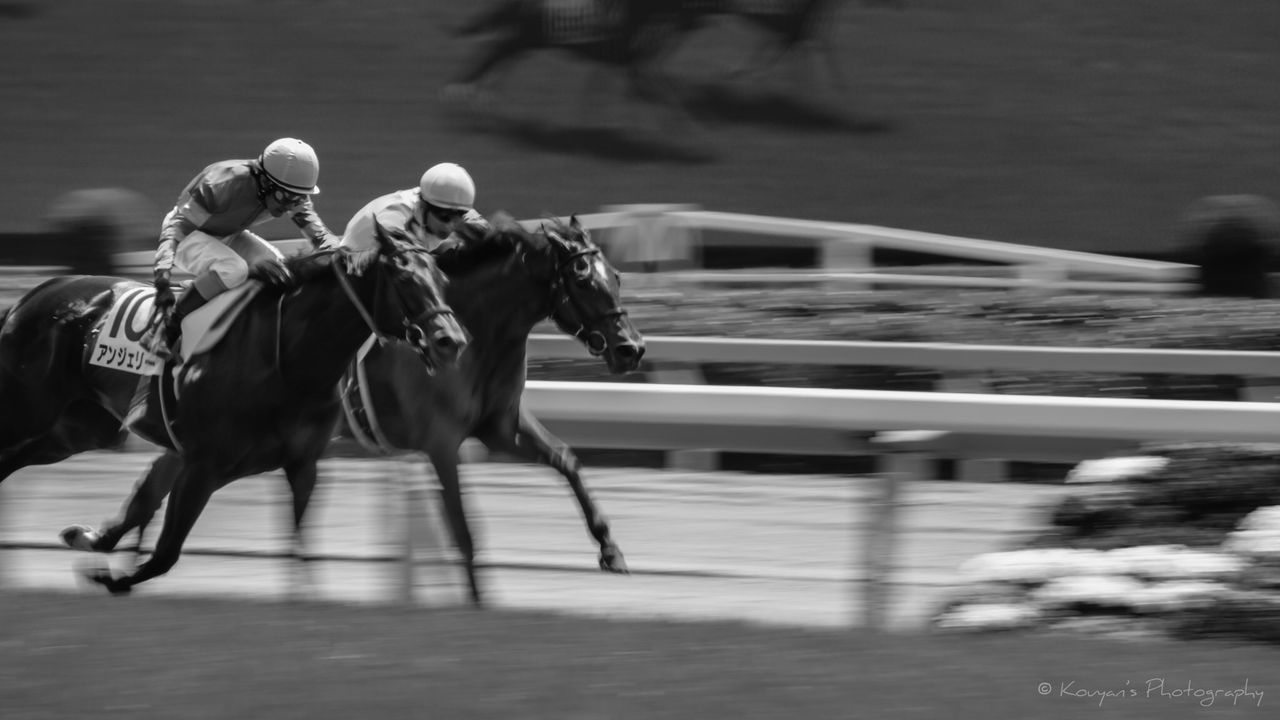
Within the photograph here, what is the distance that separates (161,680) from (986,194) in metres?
17.6

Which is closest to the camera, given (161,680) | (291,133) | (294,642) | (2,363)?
(161,680)

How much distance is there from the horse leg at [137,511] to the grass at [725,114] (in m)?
15.0

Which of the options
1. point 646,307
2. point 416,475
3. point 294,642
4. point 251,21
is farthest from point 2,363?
point 251,21

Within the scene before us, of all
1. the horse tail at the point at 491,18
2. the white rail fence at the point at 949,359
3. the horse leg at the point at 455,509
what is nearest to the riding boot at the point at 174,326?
the horse leg at the point at 455,509

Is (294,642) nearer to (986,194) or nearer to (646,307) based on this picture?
(646,307)

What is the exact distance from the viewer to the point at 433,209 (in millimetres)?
6363

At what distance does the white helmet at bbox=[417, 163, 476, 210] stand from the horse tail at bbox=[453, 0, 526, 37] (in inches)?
665

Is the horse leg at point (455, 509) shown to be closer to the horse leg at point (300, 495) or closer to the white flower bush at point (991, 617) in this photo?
the horse leg at point (300, 495)

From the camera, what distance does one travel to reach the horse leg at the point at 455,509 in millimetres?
5402

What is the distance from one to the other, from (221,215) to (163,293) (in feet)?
1.28

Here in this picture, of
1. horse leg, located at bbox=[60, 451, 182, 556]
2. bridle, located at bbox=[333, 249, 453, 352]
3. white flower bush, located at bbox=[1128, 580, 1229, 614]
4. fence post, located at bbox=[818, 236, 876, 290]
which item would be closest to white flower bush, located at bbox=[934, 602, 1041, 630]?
white flower bush, located at bbox=[1128, 580, 1229, 614]

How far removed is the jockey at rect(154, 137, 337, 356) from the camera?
18.4 ft

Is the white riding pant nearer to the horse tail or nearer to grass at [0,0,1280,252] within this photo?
grass at [0,0,1280,252]

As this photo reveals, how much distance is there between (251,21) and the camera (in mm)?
23344
